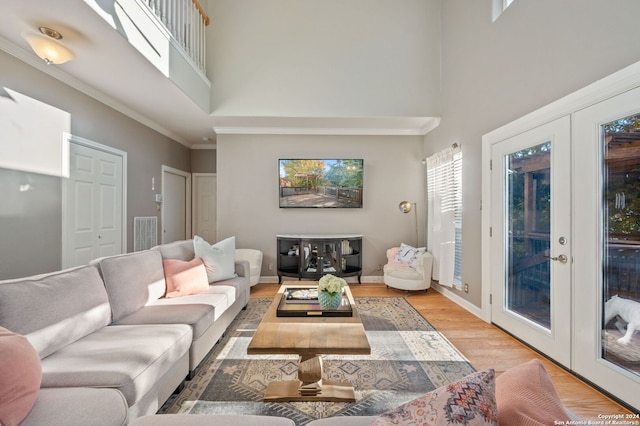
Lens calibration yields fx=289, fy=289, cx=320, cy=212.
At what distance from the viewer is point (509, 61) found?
2795 millimetres

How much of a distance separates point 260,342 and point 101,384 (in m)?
0.75

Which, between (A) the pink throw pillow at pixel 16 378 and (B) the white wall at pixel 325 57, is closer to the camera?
(A) the pink throw pillow at pixel 16 378

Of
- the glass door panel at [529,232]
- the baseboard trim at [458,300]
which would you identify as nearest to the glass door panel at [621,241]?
the glass door panel at [529,232]

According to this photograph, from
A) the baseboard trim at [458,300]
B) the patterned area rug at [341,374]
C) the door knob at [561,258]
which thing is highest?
the door knob at [561,258]

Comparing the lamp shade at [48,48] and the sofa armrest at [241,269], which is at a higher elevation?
the lamp shade at [48,48]

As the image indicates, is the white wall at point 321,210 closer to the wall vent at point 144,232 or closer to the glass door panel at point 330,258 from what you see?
the glass door panel at point 330,258

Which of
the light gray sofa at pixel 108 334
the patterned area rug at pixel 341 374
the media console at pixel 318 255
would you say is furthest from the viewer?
the media console at pixel 318 255

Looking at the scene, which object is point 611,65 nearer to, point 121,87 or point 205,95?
point 205,95

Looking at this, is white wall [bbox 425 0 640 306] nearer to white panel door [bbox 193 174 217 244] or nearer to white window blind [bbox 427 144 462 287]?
white window blind [bbox 427 144 462 287]

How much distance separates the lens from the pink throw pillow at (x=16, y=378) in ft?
3.29

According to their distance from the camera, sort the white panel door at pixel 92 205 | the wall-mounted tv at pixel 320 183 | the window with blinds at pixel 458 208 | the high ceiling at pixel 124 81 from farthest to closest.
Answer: the wall-mounted tv at pixel 320 183 < the window with blinds at pixel 458 208 < the white panel door at pixel 92 205 < the high ceiling at pixel 124 81

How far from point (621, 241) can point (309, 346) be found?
6.70ft

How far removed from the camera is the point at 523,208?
8.75 ft

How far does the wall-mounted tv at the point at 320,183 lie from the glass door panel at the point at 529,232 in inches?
94.0
